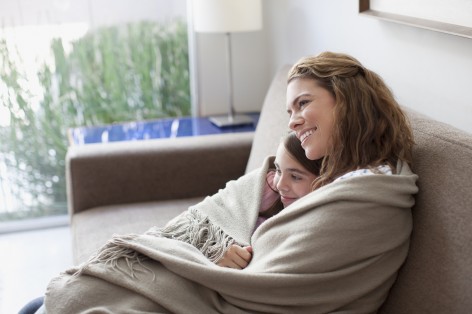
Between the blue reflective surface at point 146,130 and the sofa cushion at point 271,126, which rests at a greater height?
the sofa cushion at point 271,126

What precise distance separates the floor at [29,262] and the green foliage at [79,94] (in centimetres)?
15

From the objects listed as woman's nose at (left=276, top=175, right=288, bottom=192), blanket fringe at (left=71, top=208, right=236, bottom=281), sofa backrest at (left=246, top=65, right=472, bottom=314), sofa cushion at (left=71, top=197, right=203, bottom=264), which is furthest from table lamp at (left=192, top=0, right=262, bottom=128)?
sofa backrest at (left=246, top=65, right=472, bottom=314)

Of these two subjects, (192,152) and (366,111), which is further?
(192,152)

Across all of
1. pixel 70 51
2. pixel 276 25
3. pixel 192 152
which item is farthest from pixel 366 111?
pixel 70 51

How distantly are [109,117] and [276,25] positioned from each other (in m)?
0.91

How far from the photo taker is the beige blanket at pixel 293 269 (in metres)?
1.50

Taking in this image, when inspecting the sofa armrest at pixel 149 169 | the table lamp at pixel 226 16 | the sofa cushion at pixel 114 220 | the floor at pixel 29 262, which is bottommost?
the floor at pixel 29 262

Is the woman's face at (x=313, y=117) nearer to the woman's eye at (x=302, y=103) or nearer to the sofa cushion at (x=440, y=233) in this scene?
the woman's eye at (x=302, y=103)

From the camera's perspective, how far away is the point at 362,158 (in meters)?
1.65

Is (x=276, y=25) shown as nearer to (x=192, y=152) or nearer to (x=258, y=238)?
(x=192, y=152)

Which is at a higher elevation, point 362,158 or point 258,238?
point 362,158

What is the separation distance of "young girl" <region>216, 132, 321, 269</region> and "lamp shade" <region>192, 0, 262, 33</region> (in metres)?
1.35

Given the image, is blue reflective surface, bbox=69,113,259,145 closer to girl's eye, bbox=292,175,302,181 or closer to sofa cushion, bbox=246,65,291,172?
sofa cushion, bbox=246,65,291,172

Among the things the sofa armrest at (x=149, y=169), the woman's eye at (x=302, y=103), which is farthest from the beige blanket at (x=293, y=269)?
the sofa armrest at (x=149, y=169)
